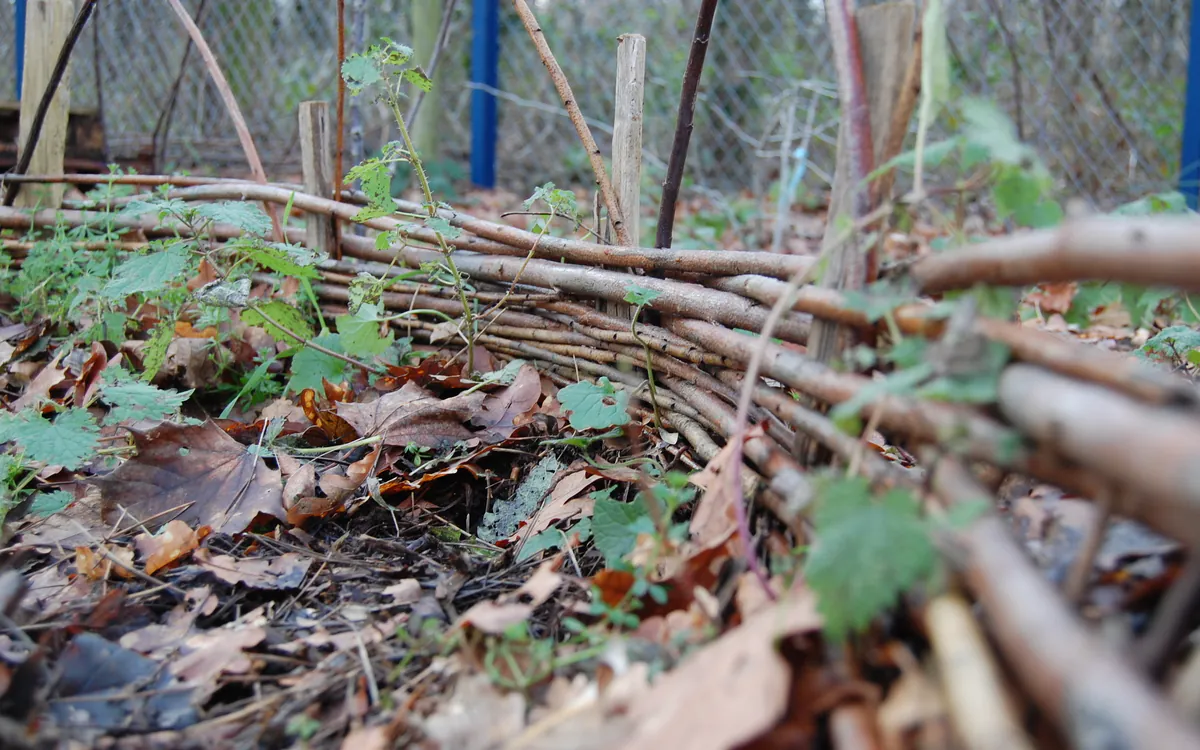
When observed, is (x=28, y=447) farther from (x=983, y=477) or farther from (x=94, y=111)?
(x=94, y=111)

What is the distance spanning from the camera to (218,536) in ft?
5.77

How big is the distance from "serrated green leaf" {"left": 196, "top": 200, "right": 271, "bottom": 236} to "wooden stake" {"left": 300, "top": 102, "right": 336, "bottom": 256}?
1.44 ft

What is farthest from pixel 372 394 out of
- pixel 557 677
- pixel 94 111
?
pixel 94 111

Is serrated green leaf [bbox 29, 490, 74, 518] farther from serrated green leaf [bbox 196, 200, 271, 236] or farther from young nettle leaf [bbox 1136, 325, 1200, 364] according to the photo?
young nettle leaf [bbox 1136, 325, 1200, 364]

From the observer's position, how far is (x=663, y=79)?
6.15m

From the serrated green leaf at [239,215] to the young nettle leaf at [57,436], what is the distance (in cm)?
53

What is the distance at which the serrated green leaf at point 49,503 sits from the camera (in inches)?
72.9

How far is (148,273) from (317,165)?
26.8 inches

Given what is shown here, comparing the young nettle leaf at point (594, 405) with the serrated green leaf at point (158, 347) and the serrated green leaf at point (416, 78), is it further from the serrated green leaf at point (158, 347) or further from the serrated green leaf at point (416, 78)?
the serrated green leaf at point (158, 347)

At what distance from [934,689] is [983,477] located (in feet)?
1.05

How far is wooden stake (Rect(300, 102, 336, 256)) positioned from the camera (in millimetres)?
2553

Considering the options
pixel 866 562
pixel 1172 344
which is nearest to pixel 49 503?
pixel 866 562

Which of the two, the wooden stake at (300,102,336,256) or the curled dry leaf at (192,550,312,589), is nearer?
the curled dry leaf at (192,550,312,589)

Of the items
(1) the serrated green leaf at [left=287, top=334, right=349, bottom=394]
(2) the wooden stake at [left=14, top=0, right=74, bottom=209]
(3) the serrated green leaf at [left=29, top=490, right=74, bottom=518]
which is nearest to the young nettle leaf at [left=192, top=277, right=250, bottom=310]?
(1) the serrated green leaf at [left=287, top=334, right=349, bottom=394]
